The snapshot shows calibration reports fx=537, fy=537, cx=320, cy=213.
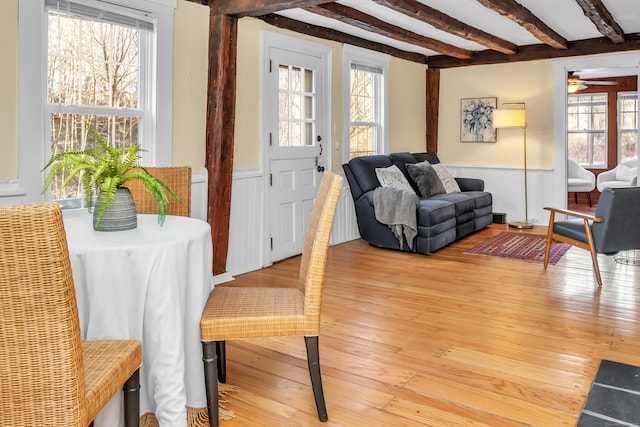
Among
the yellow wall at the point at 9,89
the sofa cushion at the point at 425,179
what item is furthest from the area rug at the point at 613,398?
the sofa cushion at the point at 425,179

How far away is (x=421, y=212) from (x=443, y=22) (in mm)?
1835

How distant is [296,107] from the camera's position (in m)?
5.35

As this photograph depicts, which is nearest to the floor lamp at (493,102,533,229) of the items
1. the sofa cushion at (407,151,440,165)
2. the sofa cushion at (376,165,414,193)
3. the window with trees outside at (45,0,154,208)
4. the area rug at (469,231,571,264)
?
the area rug at (469,231,571,264)

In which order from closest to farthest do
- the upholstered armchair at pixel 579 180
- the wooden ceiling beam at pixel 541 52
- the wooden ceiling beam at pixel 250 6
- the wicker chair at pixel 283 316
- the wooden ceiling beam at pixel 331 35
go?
the wicker chair at pixel 283 316 → the wooden ceiling beam at pixel 250 6 → the wooden ceiling beam at pixel 331 35 → the wooden ceiling beam at pixel 541 52 → the upholstered armchair at pixel 579 180

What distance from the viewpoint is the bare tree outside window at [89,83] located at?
323 cm

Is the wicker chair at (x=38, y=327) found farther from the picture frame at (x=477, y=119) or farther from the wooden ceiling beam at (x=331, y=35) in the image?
the picture frame at (x=477, y=119)

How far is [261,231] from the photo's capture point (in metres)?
4.91

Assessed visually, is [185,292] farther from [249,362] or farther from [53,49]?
[53,49]

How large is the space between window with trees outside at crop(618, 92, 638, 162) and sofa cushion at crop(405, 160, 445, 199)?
486 cm

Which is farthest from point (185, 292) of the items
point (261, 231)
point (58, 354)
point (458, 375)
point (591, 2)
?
point (591, 2)

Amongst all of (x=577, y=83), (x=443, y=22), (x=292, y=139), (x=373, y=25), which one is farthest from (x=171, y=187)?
(x=577, y=83)

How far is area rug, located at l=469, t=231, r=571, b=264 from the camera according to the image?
525cm

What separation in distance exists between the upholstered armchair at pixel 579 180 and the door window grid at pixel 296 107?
4.88 metres

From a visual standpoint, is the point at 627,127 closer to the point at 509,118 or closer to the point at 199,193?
the point at 509,118
